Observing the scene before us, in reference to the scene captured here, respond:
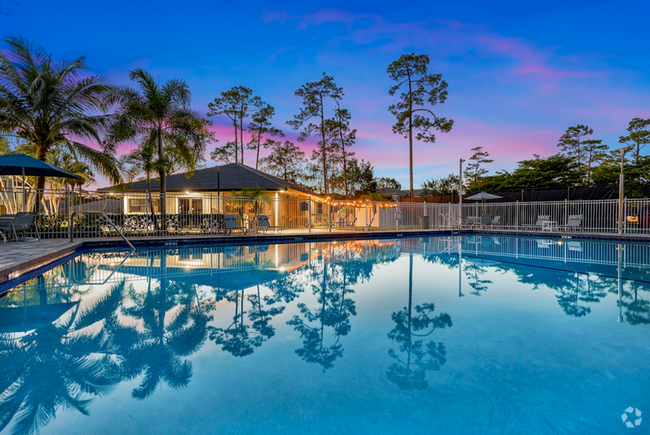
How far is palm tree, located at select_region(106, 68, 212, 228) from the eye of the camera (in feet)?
45.3

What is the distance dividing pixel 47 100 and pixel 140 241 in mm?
5706

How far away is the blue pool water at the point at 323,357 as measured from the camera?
1879mm

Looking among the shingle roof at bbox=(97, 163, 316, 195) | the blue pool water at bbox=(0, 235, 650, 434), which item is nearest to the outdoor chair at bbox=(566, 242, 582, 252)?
the blue pool water at bbox=(0, 235, 650, 434)

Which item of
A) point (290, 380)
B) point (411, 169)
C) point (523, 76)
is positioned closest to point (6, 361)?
point (290, 380)

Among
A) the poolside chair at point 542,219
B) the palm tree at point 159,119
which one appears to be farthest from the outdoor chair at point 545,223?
the palm tree at point 159,119

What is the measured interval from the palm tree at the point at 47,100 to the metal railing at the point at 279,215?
2.04 metres

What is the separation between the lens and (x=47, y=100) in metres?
11.4

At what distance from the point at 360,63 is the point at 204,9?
24.1ft

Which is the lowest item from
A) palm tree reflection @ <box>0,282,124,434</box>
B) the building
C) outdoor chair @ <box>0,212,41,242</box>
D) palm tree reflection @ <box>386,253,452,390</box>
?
palm tree reflection @ <box>386,253,452,390</box>

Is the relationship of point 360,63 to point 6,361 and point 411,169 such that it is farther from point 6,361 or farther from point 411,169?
point 6,361

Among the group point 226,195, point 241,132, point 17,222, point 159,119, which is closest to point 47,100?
point 159,119

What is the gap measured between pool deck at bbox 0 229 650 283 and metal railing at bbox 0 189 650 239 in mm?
713

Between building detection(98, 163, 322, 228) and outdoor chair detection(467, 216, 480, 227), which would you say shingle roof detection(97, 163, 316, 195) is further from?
outdoor chair detection(467, 216, 480, 227)

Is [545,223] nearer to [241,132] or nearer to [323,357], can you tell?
[323,357]
